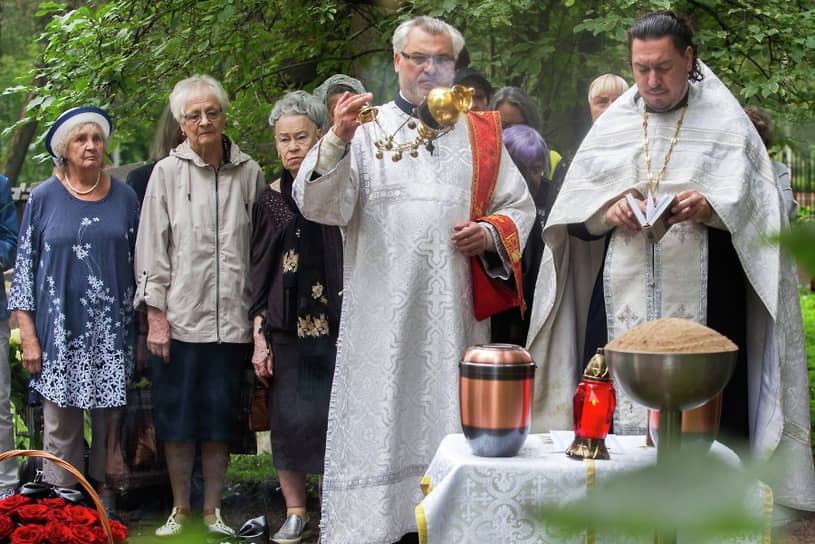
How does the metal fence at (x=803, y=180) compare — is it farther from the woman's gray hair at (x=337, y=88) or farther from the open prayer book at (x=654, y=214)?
the woman's gray hair at (x=337, y=88)

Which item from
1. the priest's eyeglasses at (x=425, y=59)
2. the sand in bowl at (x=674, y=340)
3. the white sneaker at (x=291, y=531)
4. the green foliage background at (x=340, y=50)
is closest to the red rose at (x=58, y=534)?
the sand in bowl at (x=674, y=340)

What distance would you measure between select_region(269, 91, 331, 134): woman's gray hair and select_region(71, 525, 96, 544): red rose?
96.2 inches

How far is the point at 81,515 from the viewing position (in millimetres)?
3277

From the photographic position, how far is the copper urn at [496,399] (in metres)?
3.18

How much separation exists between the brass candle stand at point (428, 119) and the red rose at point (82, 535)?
5.36 feet

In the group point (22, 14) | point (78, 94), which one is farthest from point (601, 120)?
point (22, 14)

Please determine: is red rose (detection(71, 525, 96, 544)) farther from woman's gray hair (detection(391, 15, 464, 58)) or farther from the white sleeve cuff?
woman's gray hair (detection(391, 15, 464, 58))

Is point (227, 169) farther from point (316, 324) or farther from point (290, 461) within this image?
point (290, 461)

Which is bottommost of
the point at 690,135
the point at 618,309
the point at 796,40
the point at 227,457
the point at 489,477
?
the point at 227,457

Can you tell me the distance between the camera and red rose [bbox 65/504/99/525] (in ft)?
10.7

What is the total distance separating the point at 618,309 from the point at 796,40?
2.81 metres

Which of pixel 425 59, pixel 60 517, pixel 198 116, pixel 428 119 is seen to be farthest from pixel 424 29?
pixel 60 517

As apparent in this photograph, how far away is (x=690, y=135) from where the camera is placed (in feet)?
13.4

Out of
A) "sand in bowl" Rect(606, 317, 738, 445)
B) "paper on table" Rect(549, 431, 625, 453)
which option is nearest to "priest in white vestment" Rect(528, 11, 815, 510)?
"paper on table" Rect(549, 431, 625, 453)
